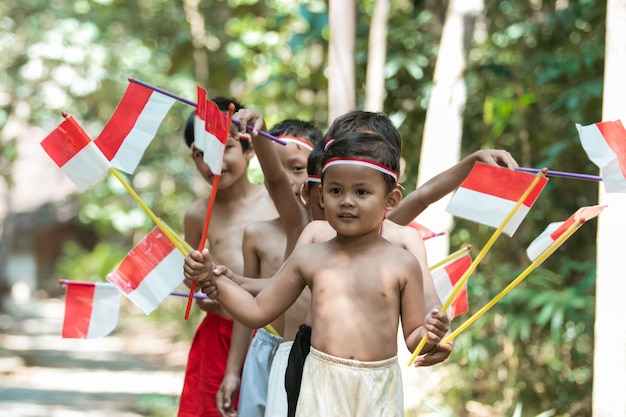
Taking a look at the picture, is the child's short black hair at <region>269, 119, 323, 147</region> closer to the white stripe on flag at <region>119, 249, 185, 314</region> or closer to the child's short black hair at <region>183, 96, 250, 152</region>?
the child's short black hair at <region>183, 96, 250, 152</region>

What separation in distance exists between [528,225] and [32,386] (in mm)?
6892

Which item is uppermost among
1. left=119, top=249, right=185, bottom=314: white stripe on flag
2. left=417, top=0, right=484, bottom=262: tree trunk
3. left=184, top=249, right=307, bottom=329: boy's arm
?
left=417, top=0, right=484, bottom=262: tree trunk

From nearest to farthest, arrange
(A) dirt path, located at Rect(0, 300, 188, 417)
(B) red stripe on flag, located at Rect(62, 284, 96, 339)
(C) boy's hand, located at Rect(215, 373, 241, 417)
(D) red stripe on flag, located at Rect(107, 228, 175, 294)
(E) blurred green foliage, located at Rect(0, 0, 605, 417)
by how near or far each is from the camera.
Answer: (D) red stripe on flag, located at Rect(107, 228, 175, 294), (B) red stripe on flag, located at Rect(62, 284, 96, 339), (C) boy's hand, located at Rect(215, 373, 241, 417), (E) blurred green foliage, located at Rect(0, 0, 605, 417), (A) dirt path, located at Rect(0, 300, 188, 417)

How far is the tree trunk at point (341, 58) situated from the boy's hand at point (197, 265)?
3.09 metres

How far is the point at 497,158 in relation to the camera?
308cm

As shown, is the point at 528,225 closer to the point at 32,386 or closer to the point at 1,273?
the point at 32,386

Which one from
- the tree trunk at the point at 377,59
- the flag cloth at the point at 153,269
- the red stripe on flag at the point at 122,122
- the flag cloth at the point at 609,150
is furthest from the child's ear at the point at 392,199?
the tree trunk at the point at 377,59

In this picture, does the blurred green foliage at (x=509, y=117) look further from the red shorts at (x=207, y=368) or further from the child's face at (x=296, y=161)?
the child's face at (x=296, y=161)

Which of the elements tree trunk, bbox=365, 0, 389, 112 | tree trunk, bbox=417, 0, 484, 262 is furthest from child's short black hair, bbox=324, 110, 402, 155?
tree trunk, bbox=365, 0, 389, 112

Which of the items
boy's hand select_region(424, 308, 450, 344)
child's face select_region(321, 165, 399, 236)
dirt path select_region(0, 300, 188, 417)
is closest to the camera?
boy's hand select_region(424, 308, 450, 344)

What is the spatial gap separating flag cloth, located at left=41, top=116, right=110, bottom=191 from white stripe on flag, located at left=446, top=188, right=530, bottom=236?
45.1 inches

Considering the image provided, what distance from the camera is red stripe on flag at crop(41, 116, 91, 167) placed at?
9.48ft

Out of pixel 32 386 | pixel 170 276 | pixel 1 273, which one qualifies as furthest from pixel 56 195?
pixel 170 276

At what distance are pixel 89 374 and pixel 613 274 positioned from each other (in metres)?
9.64
